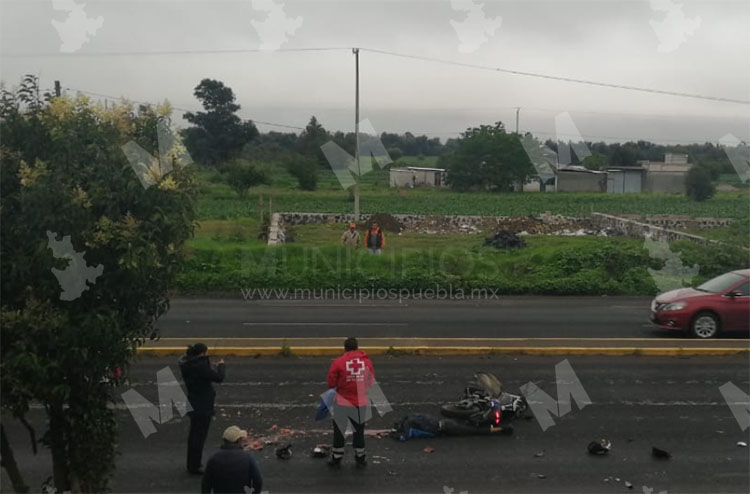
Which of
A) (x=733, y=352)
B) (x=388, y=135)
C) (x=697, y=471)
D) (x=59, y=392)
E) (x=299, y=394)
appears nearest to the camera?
(x=59, y=392)

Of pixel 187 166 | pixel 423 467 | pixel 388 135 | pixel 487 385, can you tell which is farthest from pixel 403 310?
pixel 388 135

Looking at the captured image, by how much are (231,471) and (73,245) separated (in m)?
2.33

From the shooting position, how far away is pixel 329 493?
302 inches

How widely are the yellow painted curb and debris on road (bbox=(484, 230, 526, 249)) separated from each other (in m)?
17.4

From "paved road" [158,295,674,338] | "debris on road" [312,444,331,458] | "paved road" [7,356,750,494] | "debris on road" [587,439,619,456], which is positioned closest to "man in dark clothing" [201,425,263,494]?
"paved road" [7,356,750,494]

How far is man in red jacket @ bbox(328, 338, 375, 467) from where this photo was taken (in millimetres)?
8398

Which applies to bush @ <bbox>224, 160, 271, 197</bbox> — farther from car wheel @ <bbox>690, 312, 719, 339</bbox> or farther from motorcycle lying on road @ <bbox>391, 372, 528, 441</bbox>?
motorcycle lying on road @ <bbox>391, 372, 528, 441</bbox>

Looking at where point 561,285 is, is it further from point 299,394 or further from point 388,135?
point 388,135

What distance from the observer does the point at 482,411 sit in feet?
31.6

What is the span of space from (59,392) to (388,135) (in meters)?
133

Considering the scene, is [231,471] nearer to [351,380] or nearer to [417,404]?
[351,380]

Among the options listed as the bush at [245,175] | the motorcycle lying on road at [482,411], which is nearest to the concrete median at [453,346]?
the motorcycle lying on road at [482,411]

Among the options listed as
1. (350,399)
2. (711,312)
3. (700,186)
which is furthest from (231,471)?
(700,186)

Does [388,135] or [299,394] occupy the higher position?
[388,135]
